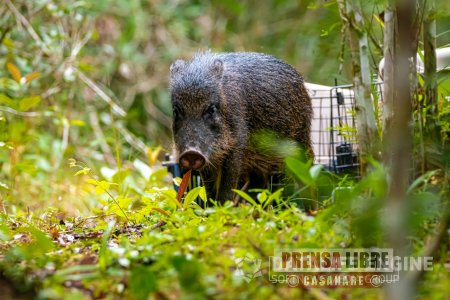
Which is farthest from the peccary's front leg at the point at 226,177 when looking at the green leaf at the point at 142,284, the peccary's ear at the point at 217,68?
the green leaf at the point at 142,284

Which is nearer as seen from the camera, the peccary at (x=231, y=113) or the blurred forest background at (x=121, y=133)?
the blurred forest background at (x=121, y=133)

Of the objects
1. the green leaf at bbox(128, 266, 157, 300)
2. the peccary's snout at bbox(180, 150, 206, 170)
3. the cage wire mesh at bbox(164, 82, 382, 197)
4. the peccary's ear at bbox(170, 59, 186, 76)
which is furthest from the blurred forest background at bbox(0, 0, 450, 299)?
the peccary's ear at bbox(170, 59, 186, 76)

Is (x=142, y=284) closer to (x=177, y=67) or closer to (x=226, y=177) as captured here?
(x=226, y=177)

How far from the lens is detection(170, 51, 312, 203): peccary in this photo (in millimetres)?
4637

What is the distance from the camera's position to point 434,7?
9.29 ft

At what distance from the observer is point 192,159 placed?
449cm

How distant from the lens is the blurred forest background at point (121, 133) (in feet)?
6.72

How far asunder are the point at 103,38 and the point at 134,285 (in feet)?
25.0

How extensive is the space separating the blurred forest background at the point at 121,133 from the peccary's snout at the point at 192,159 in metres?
0.31

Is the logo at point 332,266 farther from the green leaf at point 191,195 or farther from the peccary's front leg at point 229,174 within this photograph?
the peccary's front leg at point 229,174

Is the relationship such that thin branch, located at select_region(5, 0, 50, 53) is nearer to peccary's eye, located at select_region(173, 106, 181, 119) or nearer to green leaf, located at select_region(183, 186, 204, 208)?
peccary's eye, located at select_region(173, 106, 181, 119)

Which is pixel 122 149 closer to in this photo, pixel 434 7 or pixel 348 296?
pixel 434 7

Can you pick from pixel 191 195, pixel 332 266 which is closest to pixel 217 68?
pixel 191 195

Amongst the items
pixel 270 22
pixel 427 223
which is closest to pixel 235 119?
pixel 427 223
